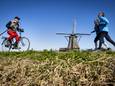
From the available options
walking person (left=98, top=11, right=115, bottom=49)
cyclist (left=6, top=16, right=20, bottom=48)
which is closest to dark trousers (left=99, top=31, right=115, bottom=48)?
walking person (left=98, top=11, right=115, bottom=49)

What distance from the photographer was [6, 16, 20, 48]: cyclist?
17.0m

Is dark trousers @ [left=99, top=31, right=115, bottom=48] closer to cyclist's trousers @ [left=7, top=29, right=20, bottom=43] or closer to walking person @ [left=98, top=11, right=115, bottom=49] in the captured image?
walking person @ [left=98, top=11, right=115, bottom=49]

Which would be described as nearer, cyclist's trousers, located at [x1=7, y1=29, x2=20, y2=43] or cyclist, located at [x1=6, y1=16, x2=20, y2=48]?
cyclist, located at [x1=6, y1=16, x2=20, y2=48]

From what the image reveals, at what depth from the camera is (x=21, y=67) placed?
29.6 ft

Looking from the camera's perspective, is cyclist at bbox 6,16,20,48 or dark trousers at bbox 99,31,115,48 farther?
cyclist at bbox 6,16,20,48

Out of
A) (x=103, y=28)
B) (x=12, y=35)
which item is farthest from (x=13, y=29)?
(x=103, y=28)

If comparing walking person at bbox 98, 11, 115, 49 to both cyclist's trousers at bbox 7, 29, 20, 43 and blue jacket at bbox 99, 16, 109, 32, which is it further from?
cyclist's trousers at bbox 7, 29, 20, 43

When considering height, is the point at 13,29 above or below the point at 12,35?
above

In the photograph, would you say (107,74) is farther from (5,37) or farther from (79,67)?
(5,37)

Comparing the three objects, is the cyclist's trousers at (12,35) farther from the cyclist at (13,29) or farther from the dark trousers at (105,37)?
the dark trousers at (105,37)

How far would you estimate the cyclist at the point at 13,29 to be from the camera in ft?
55.6

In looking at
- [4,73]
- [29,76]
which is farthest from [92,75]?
[4,73]

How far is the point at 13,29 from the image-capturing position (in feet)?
56.1

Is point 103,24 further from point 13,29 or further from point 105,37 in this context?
point 13,29
